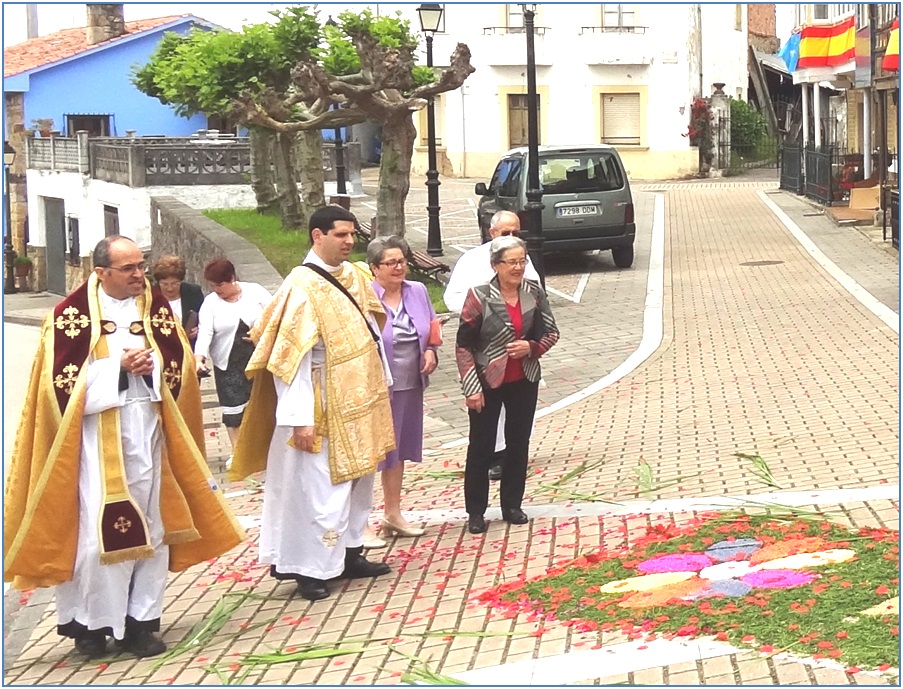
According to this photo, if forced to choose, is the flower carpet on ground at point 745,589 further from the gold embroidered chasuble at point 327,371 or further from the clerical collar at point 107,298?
the clerical collar at point 107,298

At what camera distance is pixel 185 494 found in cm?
626

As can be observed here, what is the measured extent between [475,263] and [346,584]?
2619mm

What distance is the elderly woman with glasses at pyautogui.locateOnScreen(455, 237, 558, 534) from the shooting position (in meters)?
7.60

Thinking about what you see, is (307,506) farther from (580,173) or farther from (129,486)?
(580,173)

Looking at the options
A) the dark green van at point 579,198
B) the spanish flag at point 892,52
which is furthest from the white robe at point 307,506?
the spanish flag at point 892,52

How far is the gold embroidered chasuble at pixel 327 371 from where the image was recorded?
6.76 m

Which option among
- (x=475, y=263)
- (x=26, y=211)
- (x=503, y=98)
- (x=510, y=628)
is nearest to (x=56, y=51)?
(x=26, y=211)

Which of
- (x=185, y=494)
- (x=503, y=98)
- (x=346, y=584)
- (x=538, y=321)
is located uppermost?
(x=503, y=98)

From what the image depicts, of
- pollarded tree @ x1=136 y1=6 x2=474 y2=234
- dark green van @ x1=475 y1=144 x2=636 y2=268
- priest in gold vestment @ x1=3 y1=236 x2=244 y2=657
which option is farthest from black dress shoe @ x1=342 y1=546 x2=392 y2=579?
dark green van @ x1=475 y1=144 x2=636 y2=268

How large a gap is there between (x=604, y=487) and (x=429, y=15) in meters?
14.6

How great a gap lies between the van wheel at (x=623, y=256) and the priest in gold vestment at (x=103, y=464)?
54.2 feet

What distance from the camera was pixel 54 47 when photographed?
47250mm

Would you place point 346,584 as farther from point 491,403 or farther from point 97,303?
point 97,303

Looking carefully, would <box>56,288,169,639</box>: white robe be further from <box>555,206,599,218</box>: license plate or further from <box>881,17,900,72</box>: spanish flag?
<box>881,17,900,72</box>: spanish flag
